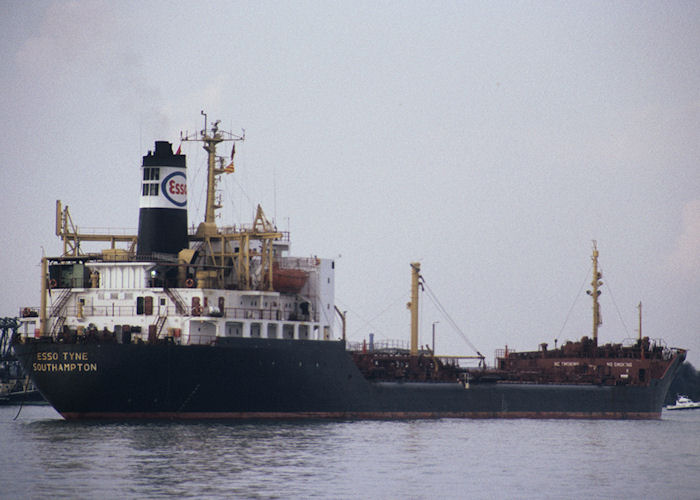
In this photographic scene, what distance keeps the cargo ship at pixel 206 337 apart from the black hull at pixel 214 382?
5 centimetres

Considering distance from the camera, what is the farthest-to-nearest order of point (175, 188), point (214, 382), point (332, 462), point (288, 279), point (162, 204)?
point (288, 279) → point (175, 188) → point (162, 204) → point (214, 382) → point (332, 462)

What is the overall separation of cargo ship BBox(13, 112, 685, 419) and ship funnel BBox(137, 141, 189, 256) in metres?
0.05

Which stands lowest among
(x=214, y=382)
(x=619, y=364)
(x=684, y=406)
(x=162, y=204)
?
(x=684, y=406)

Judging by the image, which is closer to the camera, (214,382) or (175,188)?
(214,382)

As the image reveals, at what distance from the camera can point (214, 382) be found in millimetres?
48156

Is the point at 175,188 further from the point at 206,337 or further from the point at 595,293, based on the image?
the point at 595,293

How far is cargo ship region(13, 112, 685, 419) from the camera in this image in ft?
155

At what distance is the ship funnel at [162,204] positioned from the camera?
52344 mm

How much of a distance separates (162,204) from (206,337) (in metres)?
6.67

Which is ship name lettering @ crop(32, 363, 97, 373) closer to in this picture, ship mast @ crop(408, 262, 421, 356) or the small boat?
ship mast @ crop(408, 262, 421, 356)

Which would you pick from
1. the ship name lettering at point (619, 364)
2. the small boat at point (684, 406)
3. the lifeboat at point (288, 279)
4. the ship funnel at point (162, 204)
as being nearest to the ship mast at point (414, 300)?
the lifeboat at point (288, 279)

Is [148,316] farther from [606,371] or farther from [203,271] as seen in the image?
[606,371]

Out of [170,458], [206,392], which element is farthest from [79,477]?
[206,392]

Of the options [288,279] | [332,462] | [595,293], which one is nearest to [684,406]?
[595,293]
